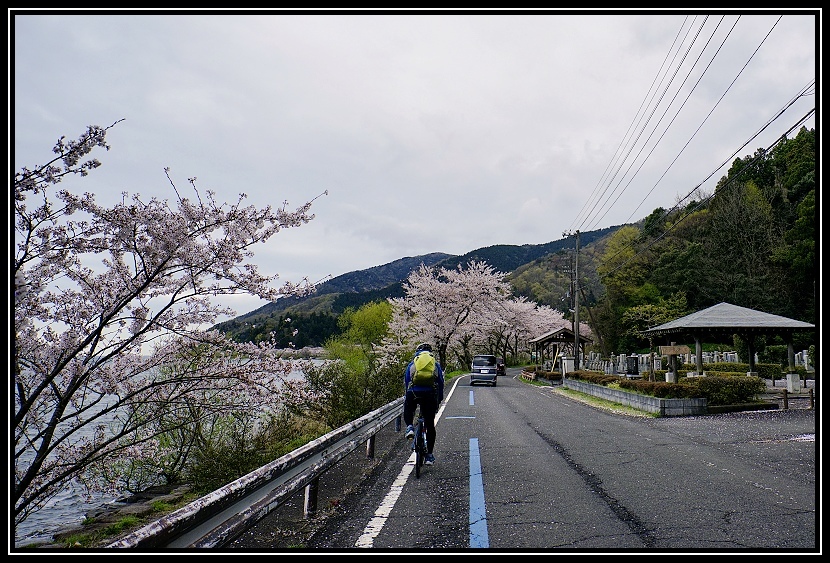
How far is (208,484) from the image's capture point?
9.01 metres

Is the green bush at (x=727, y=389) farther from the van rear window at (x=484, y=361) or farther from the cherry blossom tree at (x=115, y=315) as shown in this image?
the van rear window at (x=484, y=361)

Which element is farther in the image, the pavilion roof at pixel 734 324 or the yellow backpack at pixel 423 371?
the pavilion roof at pixel 734 324

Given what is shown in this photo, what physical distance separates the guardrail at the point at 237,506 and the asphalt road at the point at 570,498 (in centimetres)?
43

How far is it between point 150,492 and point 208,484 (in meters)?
3.21

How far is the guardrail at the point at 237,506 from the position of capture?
114 inches

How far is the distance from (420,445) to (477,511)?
2082 millimetres

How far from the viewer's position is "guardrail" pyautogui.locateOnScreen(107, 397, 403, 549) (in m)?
2.89

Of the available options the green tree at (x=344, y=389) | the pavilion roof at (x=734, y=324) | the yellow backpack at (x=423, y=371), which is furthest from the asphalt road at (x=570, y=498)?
the pavilion roof at (x=734, y=324)

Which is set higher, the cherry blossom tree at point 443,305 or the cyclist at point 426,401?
the cherry blossom tree at point 443,305

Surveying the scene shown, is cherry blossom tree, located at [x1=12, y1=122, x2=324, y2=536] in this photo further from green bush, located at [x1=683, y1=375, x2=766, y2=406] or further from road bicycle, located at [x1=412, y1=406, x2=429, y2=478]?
green bush, located at [x1=683, y1=375, x2=766, y2=406]

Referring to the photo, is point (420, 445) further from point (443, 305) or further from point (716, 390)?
point (443, 305)

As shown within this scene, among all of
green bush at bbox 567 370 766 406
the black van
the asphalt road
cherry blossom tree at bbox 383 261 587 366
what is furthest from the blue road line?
cherry blossom tree at bbox 383 261 587 366

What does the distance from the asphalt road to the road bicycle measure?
0.56ft

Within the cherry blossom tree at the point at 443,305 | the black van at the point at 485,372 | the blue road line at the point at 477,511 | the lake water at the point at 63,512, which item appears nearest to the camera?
the blue road line at the point at 477,511
